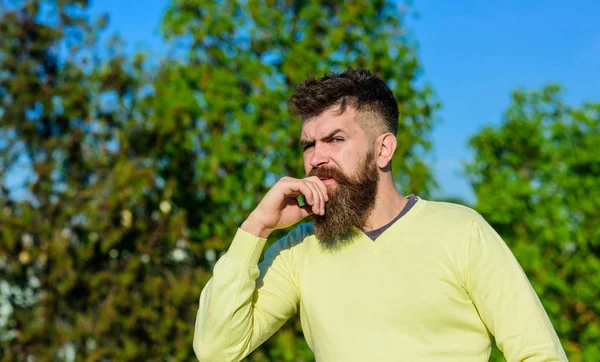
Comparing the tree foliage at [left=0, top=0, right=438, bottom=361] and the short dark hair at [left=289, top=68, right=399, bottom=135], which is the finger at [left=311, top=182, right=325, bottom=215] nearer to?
the short dark hair at [left=289, top=68, right=399, bottom=135]

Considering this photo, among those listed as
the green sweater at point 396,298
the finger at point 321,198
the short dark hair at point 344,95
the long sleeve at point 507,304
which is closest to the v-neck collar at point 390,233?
the green sweater at point 396,298

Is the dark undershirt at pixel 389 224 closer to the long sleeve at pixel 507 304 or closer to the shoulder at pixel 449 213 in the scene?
the shoulder at pixel 449 213

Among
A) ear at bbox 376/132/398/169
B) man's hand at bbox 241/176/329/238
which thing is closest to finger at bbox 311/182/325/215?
man's hand at bbox 241/176/329/238

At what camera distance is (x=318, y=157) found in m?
3.02

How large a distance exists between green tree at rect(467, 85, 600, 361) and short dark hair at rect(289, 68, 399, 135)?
18.1 feet

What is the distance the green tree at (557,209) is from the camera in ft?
26.5

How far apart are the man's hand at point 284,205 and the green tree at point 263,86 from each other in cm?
499

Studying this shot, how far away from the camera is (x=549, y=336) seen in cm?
259

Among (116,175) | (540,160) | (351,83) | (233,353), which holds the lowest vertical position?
(233,353)

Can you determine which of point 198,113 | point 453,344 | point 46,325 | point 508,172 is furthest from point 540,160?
point 453,344

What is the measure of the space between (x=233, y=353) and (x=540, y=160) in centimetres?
649

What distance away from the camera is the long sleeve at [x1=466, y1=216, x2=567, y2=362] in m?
2.57

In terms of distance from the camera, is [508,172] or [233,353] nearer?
[233,353]

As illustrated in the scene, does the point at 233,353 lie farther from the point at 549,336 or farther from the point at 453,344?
the point at 549,336
